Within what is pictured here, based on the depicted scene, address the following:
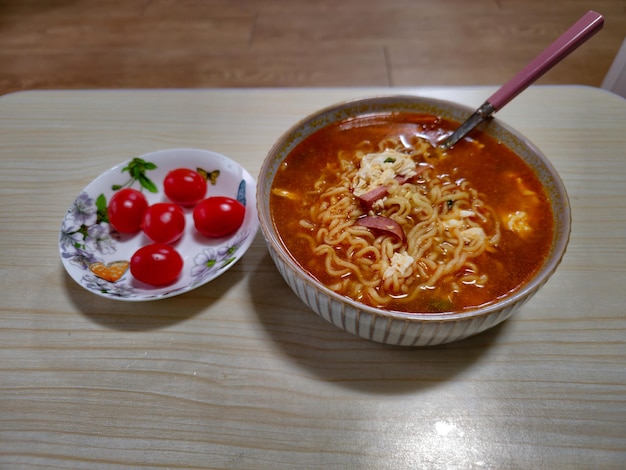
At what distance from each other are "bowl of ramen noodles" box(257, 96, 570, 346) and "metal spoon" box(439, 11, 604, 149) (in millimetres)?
33

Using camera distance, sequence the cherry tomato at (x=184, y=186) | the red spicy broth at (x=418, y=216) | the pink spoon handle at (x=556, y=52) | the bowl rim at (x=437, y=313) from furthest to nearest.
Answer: the cherry tomato at (x=184, y=186) → the pink spoon handle at (x=556, y=52) → the red spicy broth at (x=418, y=216) → the bowl rim at (x=437, y=313)

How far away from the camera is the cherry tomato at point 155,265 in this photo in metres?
1.29

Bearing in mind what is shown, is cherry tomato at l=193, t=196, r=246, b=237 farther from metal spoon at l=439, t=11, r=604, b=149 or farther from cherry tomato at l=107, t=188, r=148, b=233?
metal spoon at l=439, t=11, r=604, b=149

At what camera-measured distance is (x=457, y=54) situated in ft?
12.3

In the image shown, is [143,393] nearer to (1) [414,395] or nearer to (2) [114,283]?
(2) [114,283]

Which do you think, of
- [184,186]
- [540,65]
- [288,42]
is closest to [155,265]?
[184,186]

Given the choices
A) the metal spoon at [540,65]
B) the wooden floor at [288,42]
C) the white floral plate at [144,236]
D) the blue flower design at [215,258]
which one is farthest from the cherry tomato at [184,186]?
the wooden floor at [288,42]

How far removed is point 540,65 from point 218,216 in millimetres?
1039

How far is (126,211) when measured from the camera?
1444mm

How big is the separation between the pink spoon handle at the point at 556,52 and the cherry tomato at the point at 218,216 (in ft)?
2.78

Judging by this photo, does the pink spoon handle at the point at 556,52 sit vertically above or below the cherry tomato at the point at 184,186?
above

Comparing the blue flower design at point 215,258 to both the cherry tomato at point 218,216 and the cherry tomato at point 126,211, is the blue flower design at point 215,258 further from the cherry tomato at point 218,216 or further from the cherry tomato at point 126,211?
the cherry tomato at point 126,211

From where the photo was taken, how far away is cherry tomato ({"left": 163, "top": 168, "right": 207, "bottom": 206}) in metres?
1.53

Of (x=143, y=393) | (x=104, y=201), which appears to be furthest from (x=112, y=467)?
(x=104, y=201)
